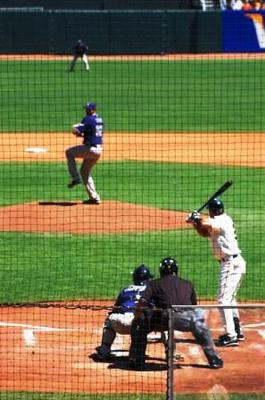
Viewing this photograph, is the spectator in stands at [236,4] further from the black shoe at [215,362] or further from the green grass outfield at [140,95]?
the black shoe at [215,362]

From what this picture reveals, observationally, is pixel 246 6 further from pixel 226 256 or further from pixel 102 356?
pixel 102 356

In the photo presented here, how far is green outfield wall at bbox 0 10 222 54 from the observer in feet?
131

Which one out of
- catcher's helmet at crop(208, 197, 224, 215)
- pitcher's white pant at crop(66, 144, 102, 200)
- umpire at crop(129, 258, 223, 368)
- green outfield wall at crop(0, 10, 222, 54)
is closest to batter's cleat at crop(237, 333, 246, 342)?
umpire at crop(129, 258, 223, 368)

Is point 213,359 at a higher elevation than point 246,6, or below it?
below

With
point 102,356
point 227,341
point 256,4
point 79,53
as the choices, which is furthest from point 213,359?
point 256,4

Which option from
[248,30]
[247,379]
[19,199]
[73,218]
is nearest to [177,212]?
[73,218]

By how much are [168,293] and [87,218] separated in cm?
754

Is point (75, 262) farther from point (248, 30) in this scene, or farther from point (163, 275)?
point (248, 30)

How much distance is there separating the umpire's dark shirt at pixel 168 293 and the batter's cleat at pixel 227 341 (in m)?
0.46

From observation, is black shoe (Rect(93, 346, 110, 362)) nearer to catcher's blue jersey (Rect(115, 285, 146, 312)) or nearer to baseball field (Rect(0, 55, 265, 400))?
baseball field (Rect(0, 55, 265, 400))

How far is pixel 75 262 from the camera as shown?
15.4 meters

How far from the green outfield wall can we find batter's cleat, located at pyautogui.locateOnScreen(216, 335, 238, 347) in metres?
29.4

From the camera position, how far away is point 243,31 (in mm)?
44281

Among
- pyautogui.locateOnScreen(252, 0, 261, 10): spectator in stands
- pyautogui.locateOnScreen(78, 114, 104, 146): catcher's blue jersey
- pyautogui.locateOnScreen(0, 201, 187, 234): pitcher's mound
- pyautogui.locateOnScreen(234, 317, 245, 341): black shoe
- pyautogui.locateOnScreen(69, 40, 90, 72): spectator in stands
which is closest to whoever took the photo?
pyautogui.locateOnScreen(234, 317, 245, 341): black shoe
